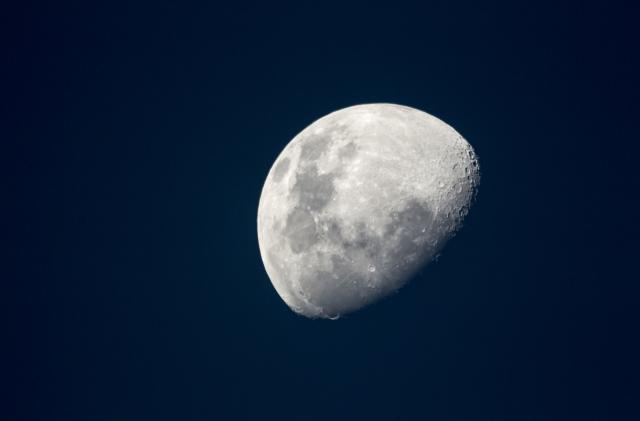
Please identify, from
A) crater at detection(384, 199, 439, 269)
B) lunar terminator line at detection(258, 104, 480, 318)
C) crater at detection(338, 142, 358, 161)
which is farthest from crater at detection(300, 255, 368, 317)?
crater at detection(338, 142, 358, 161)

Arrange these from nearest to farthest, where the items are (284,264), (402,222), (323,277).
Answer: (402,222)
(323,277)
(284,264)

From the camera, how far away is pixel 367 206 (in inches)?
188

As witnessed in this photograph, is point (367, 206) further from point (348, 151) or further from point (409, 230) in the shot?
point (348, 151)

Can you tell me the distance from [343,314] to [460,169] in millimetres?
2123

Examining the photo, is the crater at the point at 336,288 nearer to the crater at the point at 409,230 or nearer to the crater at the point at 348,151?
the crater at the point at 409,230

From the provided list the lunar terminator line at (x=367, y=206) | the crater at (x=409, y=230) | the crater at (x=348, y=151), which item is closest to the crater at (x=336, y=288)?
the lunar terminator line at (x=367, y=206)

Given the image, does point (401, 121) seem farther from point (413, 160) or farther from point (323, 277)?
point (323, 277)

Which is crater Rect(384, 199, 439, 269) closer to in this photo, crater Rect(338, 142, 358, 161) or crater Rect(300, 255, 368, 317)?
crater Rect(300, 255, 368, 317)

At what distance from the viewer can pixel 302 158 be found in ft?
18.2

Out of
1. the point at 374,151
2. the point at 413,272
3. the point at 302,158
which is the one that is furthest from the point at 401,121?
the point at 413,272

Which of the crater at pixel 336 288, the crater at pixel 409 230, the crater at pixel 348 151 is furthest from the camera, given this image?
the crater at pixel 348 151

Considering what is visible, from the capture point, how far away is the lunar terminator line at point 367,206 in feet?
15.7

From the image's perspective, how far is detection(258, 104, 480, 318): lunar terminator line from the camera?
478 centimetres

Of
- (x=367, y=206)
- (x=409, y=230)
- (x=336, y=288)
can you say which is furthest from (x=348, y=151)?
(x=336, y=288)
